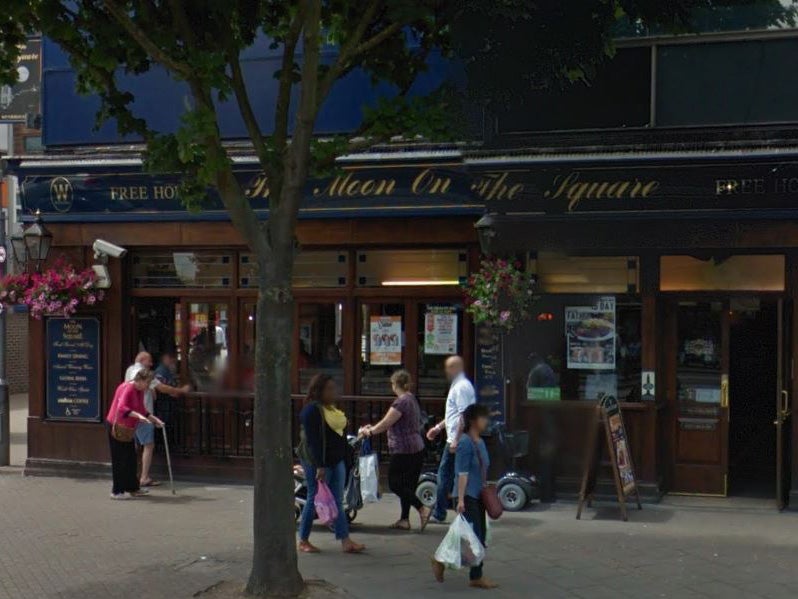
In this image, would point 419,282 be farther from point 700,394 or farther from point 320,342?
point 700,394

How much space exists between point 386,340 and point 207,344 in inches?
102

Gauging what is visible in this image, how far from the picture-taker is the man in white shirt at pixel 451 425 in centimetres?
1078

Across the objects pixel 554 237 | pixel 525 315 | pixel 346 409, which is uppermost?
pixel 554 237

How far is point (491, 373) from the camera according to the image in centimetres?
1247

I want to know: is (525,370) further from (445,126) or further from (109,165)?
(109,165)

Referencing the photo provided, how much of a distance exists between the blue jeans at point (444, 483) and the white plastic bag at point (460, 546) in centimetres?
232

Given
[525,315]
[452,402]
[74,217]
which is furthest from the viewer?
[74,217]

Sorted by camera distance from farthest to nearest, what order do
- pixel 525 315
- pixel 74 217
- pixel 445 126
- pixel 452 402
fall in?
pixel 74 217 < pixel 525 315 < pixel 452 402 < pixel 445 126

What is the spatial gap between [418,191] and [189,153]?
4765 millimetres

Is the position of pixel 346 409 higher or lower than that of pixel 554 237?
lower

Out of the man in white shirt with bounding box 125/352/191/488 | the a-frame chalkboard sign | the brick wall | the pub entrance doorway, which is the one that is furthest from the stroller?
the brick wall

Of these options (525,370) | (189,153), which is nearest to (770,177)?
(525,370)

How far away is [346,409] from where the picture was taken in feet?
43.1

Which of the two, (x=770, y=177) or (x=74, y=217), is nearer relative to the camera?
(x=770, y=177)
